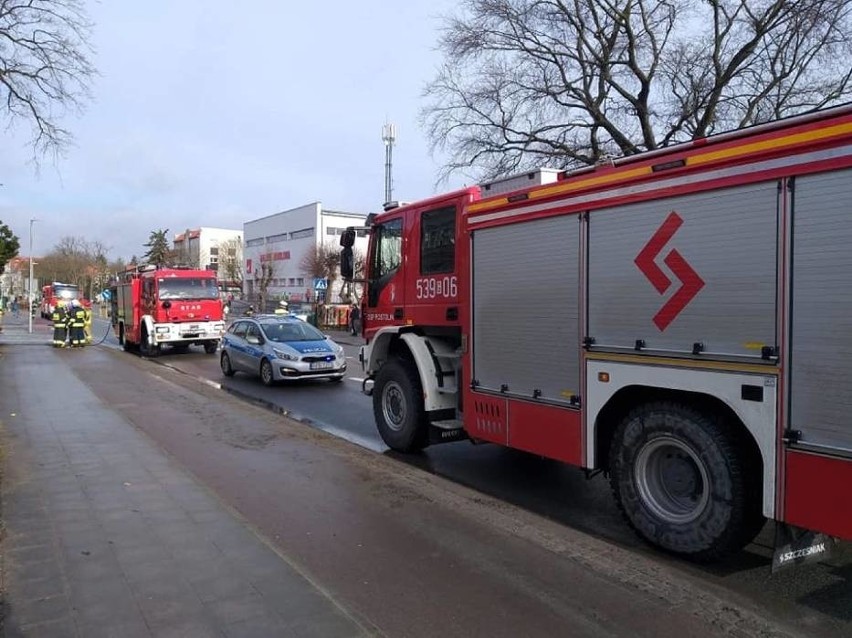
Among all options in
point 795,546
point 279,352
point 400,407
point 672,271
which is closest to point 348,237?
point 400,407

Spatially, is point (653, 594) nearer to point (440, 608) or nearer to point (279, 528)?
point (440, 608)

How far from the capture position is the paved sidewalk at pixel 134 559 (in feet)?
11.7

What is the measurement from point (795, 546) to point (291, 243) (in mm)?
74030

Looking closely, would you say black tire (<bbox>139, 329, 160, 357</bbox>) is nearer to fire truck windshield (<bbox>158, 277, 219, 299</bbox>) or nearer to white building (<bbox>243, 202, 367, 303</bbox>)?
fire truck windshield (<bbox>158, 277, 219, 299</bbox>)

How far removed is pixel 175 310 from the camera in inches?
849

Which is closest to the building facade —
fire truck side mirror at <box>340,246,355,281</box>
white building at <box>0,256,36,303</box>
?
white building at <box>0,256,36,303</box>

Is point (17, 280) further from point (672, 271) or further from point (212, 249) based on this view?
point (672, 271)

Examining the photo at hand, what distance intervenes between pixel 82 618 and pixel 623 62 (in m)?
23.6

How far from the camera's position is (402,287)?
8.04 metres

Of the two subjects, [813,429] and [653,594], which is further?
[653,594]

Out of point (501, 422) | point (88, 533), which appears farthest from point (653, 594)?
point (88, 533)

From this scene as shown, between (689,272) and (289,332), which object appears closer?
(689,272)

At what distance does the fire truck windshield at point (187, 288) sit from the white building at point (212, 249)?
6215 cm

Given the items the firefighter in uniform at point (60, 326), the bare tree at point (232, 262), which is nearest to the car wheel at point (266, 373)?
the firefighter in uniform at point (60, 326)
